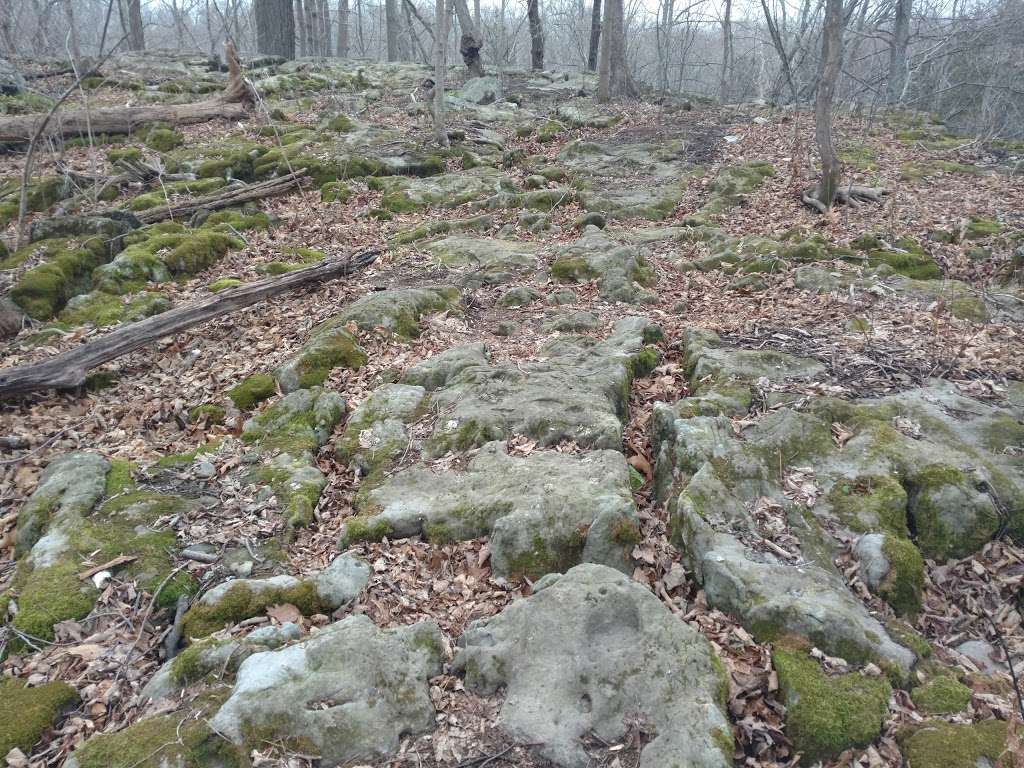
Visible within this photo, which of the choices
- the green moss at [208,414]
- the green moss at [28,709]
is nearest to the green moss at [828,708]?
the green moss at [28,709]

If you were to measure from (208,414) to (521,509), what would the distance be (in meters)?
4.11

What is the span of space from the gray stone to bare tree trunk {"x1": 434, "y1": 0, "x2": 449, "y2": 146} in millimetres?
11016

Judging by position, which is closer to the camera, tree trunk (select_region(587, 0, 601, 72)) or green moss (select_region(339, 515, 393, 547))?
green moss (select_region(339, 515, 393, 547))

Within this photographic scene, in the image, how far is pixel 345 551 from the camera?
16.1ft

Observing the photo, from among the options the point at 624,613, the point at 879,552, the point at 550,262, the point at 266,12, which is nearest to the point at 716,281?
the point at 550,262

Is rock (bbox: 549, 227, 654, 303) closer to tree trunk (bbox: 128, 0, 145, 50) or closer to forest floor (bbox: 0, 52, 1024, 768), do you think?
forest floor (bbox: 0, 52, 1024, 768)

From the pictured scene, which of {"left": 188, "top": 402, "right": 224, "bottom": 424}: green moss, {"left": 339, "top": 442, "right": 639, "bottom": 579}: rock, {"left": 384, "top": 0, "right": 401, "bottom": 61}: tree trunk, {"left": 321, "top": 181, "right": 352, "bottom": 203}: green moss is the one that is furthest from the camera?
{"left": 384, "top": 0, "right": 401, "bottom": 61}: tree trunk

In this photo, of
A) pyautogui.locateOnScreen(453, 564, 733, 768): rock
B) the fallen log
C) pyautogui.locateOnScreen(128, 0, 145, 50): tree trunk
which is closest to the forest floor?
pyautogui.locateOnScreen(453, 564, 733, 768): rock

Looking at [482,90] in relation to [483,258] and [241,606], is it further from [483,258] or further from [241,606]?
[241,606]

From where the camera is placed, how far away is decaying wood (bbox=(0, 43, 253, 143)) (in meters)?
14.8

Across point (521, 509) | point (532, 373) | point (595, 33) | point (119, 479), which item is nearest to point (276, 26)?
point (595, 33)

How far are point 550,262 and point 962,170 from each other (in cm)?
1025

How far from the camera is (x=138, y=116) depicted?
658 inches

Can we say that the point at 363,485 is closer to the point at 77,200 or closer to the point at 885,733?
the point at 885,733
